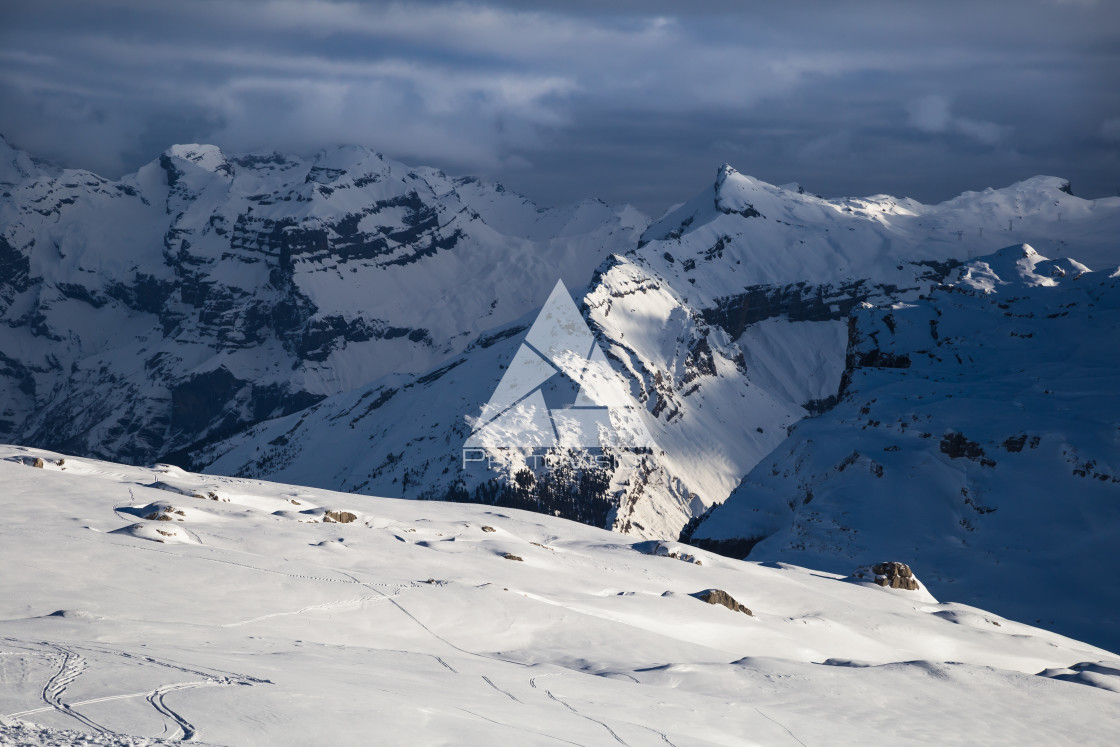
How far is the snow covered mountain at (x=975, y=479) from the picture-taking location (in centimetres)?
7294

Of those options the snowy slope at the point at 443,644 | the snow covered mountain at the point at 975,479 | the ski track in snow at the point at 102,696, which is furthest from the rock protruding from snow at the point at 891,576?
the ski track in snow at the point at 102,696

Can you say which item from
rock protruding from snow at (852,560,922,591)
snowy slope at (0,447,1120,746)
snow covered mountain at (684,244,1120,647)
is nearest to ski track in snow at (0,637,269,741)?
snowy slope at (0,447,1120,746)

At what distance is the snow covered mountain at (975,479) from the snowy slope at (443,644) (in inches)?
1077

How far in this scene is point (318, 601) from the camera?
99.9ft

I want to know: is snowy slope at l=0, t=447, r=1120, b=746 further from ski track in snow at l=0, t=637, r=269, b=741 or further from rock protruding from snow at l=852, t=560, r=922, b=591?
rock protruding from snow at l=852, t=560, r=922, b=591

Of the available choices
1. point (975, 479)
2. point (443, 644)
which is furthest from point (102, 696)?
point (975, 479)

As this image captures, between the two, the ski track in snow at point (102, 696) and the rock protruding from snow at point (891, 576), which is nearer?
the ski track in snow at point (102, 696)

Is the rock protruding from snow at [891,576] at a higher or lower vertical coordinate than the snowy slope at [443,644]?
lower

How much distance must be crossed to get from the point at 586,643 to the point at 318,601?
8.63m

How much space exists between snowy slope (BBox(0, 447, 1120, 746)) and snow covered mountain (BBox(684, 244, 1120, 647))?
89.7ft

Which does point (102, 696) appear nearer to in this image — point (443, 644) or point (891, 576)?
point (443, 644)

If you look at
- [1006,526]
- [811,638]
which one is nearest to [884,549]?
[1006,526]

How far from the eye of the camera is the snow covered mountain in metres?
72.9

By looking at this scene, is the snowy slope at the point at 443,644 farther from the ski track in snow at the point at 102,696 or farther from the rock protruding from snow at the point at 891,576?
the rock protruding from snow at the point at 891,576
